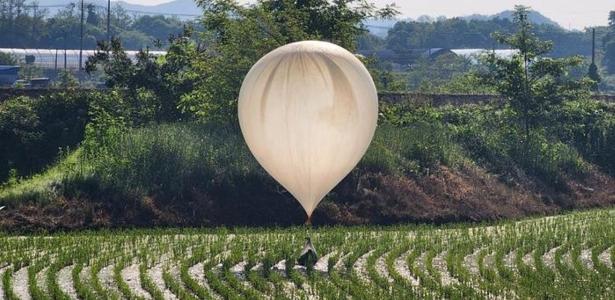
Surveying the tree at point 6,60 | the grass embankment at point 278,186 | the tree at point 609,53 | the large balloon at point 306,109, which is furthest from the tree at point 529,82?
the tree at point 609,53

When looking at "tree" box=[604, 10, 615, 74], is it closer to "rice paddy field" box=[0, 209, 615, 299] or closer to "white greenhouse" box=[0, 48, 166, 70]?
"white greenhouse" box=[0, 48, 166, 70]

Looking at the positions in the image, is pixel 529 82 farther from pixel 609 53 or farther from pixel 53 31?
pixel 609 53

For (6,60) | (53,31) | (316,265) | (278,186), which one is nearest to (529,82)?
(278,186)

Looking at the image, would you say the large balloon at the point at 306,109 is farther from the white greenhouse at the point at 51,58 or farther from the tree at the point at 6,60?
the white greenhouse at the point at 51,58

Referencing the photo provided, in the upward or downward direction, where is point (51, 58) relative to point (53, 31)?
downward

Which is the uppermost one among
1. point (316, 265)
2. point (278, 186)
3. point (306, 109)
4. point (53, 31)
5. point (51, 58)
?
point (53, 31)

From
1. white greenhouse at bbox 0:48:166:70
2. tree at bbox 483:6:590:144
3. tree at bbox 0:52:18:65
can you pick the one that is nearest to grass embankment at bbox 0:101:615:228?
tree at bbox 483:6:590:144
